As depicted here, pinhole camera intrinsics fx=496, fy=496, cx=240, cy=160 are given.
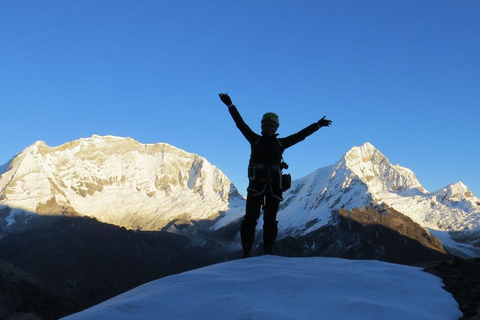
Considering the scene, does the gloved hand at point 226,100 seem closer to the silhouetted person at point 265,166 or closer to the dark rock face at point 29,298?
the silhouetted person at point 265,166

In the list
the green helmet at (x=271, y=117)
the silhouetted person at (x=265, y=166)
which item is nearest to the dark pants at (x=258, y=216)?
the silhouetted person at (x=265, y=166)

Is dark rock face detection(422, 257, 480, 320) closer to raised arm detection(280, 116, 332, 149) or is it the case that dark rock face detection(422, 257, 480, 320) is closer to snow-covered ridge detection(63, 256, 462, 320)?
snow-covered ridge detection(63, 256, 462, 320)

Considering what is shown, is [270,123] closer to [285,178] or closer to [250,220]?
[285,178]

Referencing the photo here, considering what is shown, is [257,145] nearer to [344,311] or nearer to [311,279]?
[311,279]

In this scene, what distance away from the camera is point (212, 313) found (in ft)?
22.5

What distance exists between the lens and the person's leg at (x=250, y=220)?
1278 centimetres

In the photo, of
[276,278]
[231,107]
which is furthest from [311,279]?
[231,107]

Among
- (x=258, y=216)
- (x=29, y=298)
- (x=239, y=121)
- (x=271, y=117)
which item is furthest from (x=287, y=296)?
(x=29, y=298)

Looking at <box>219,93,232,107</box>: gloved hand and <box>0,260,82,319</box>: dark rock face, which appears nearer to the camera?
<box>219,93,232,107</box>: gloved hand

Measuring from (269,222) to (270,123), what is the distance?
2648 mm

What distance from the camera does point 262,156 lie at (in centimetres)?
1270

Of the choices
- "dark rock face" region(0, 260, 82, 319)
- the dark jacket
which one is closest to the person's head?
the dark jacket

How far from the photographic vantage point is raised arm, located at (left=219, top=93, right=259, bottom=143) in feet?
42.5

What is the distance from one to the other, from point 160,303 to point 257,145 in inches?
245
